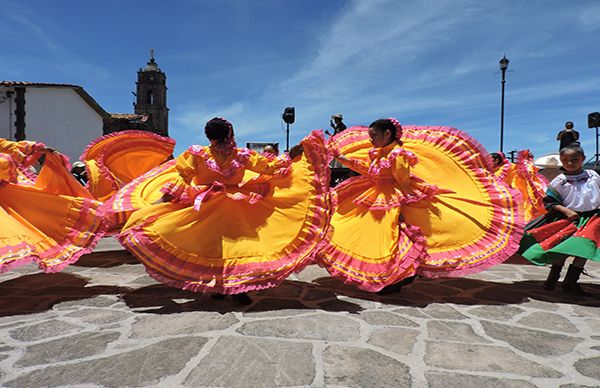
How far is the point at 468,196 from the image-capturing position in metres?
4.16

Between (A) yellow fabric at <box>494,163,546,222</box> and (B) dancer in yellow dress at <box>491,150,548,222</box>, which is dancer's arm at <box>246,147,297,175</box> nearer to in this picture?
(A) yellow fabric at <box>494,163,546,222</box>

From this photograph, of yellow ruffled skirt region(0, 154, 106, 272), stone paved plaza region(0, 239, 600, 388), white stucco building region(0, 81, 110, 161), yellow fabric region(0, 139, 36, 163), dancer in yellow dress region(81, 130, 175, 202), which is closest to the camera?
stone paved plaza region(0, 239, 600, 388)

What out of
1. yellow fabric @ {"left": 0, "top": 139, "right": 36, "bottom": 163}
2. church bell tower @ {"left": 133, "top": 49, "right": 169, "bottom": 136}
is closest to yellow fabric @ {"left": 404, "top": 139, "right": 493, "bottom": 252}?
yellow fabric @ {"left": 0, "top": 139, "right": 36, "bottom": 163}

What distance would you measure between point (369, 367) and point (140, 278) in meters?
3.27

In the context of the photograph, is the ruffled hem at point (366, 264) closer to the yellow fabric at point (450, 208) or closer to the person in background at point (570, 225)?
the yellow fabric at point (450, 208)

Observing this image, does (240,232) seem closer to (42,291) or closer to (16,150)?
(42,291)

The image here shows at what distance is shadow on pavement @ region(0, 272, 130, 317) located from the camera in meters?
3.59

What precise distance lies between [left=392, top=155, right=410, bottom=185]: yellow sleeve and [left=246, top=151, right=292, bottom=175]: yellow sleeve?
1.00 m

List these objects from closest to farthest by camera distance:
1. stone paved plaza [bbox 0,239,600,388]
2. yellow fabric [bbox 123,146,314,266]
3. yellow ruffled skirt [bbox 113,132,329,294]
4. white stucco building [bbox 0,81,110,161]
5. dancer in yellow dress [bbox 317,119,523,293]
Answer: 1. stone paved plaza [bbox 0,239,600,388]
2. yellow ruffled skirt [bbox 113,132,329,294]
3. yellow fabric [bbox 123,146,314,266]
4. dancer in yellow dress [bbox 317,119,523,293]
5. white stucco building [bbox 0,81,110,161]

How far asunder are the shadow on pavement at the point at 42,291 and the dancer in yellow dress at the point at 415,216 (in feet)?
7.79

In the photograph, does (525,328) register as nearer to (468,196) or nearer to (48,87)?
(468,196)

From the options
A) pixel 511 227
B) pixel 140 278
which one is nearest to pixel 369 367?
pixel 511 227

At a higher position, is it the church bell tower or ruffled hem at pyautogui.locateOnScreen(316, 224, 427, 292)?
the church bell tower

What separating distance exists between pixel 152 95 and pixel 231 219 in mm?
59652
